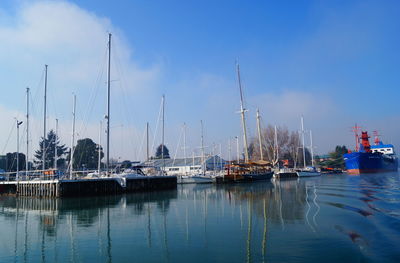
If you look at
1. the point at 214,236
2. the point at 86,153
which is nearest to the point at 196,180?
the point at 214,236

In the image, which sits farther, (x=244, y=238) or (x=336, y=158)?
(x=336, y=158)

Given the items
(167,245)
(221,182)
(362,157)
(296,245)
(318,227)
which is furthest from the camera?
(362,157)

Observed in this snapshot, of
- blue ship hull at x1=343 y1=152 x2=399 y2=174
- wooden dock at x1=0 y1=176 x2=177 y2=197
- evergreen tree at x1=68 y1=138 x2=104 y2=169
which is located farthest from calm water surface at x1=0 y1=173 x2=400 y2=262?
evergreen tree at x1=68 y1=138 x2=104 y2=169

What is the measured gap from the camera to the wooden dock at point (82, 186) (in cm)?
3700

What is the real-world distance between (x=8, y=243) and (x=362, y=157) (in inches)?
3565

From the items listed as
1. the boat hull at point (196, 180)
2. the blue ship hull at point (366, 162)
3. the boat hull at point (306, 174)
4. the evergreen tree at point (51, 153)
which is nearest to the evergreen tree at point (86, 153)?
the evergreen tree at point (51, 153)

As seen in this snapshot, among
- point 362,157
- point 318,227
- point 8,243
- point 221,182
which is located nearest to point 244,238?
point 318,227

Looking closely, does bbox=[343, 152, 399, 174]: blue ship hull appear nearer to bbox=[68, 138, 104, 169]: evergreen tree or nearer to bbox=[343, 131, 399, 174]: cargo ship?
bbox=[343, 131, 399, 174]: cargo ship

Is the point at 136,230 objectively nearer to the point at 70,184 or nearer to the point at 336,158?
the point at 70,184

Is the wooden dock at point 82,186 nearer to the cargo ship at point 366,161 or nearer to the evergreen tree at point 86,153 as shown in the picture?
the evergreen tree at point 86,153

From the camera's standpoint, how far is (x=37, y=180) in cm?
4044

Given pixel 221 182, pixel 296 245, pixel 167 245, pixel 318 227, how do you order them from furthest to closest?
pixel 221 182
pixel 318 227
pixel 167 245
pixel 296 245

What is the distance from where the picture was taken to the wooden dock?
121 feet

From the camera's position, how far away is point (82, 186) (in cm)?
3772
